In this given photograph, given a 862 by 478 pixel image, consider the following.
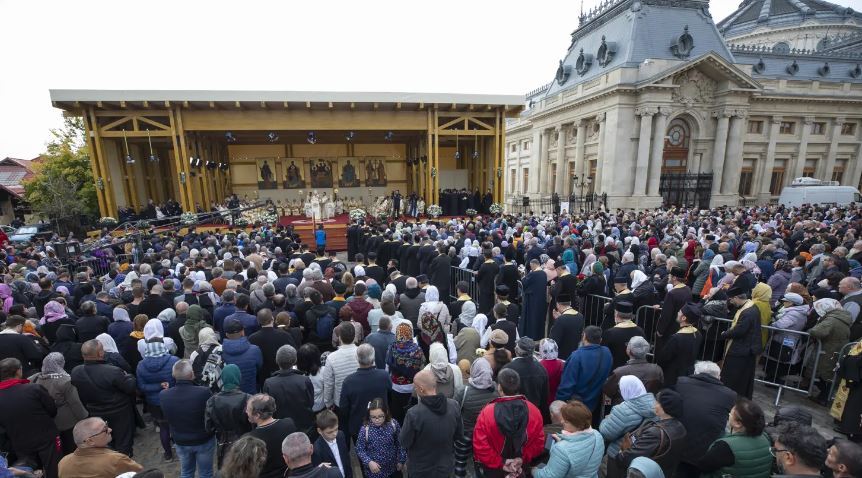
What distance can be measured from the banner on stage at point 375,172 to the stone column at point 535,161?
17.5m

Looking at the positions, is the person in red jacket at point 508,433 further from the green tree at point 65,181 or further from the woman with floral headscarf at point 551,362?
the green tree at point 65,181

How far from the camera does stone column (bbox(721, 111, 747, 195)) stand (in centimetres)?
2634

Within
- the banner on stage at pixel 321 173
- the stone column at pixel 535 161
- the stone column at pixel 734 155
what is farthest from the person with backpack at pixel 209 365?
the stone column at pixel 535 161

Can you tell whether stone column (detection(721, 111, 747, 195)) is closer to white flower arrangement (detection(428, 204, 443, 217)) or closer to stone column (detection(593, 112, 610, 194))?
stone column (detection(593, 112, 610, 194))

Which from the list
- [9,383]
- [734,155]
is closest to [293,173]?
[9,383]

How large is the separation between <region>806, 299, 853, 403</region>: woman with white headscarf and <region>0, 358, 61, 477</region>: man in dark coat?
8.87 metres

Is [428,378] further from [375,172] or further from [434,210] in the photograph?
[375,172]

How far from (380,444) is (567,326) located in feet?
9.93

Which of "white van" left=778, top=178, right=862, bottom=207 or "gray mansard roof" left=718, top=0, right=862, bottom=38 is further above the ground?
"gray mansard roof" left=718, top=0, right=862, bottom=38

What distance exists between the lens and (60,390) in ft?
12.5

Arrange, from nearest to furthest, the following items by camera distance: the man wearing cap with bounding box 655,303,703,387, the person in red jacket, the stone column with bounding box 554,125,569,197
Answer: the person in red jacket < the man wearing cap with bounding box 655,303,703,387 < the stone column with bounding box 554,125,569,197

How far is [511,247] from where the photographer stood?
10125 mm

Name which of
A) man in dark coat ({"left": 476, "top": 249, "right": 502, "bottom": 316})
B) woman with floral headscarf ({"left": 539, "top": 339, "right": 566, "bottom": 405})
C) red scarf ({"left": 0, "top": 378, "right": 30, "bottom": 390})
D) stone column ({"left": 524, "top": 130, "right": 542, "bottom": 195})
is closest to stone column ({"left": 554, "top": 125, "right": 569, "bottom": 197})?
stone column ({"left": 524, "top": 130, "right": 542, "bottom": 195})

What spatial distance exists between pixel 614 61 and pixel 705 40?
6.21 meters
